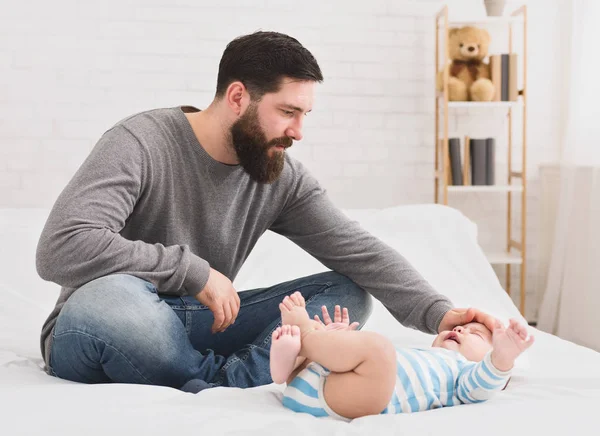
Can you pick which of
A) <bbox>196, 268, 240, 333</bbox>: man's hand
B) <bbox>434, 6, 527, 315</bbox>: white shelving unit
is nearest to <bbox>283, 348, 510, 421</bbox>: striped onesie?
<bbox>196, 268, 240, 333</bbox>: man's hand

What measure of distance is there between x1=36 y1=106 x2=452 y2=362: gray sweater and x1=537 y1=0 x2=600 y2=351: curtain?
5.53 feet

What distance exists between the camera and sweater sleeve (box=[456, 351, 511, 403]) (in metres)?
1.19

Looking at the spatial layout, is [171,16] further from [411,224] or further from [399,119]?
[411,224]

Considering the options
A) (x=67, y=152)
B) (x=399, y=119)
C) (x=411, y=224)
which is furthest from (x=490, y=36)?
(x=67, y=152)

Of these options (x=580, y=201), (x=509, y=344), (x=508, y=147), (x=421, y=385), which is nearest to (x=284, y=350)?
(x=421, y=385)

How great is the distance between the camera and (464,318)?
1.51m

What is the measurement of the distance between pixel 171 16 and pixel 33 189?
3.09ft

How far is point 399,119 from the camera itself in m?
3.42

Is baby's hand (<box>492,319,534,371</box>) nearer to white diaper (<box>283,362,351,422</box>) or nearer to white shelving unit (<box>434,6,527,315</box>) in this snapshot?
white diaper (<box>283,362,351,422</box>)

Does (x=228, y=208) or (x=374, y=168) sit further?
(x=374, y=168)

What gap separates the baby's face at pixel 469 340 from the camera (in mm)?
1393

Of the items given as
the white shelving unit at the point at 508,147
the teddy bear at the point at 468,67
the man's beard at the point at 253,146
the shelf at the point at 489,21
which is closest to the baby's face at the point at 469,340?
the man's beard at the point at 253,146

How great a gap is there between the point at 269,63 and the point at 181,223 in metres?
0.39

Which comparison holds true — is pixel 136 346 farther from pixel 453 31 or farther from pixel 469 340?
pixel 453 31
